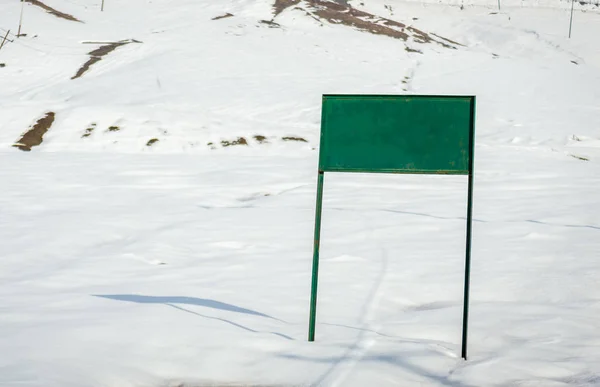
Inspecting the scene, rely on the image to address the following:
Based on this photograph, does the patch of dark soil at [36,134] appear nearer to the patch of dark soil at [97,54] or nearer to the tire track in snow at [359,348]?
the patch of dark soil at [97,54]

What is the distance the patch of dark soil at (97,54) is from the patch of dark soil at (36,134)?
8738 mm

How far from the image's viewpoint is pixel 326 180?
11797 mm

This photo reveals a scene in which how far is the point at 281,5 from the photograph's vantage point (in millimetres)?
43250

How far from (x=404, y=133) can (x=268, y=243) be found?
3965 mm

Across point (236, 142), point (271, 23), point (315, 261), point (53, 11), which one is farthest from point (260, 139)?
point (53, 11)

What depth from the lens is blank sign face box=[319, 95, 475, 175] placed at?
338 cm

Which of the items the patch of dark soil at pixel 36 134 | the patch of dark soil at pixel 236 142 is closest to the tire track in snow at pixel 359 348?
the patch of dark soil at pixel 236 142

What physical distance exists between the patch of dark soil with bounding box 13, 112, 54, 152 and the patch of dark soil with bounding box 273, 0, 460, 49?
2615 centimetres

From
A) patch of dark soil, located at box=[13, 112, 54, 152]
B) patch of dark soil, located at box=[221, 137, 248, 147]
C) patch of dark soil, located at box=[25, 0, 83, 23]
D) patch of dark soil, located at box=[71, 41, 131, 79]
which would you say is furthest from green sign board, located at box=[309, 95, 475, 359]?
patch of dark soil, located at box=[25, 0, 83, 23]

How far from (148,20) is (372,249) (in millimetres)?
34272

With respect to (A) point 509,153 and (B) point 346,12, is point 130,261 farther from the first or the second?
(B) point 346,12

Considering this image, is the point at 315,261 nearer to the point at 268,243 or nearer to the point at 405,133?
the point at 405,133

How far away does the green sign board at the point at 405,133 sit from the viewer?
11.1 ft

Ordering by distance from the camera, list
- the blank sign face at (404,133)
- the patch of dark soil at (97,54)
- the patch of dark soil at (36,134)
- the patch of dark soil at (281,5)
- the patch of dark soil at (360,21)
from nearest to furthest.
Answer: the blank sign face at (404,133)
the patch of dark soil at (36,134)
the patch of dark soil at (97,54)
the patch of dark soil at (360,21)
the patch of dark soil at (281,5)
